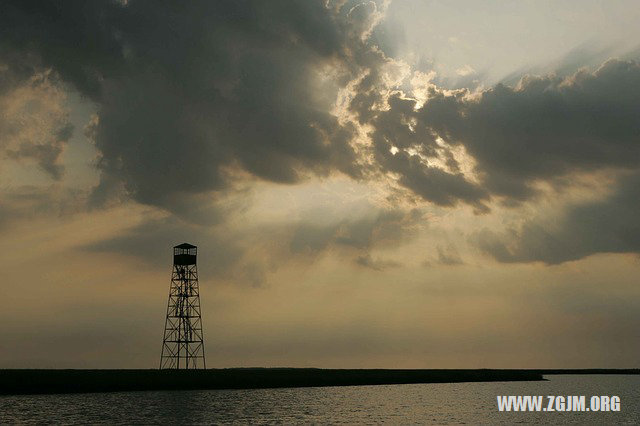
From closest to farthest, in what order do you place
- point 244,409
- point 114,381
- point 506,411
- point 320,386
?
point 244,409 → point 506,411 → point 114,381 → point 320,386

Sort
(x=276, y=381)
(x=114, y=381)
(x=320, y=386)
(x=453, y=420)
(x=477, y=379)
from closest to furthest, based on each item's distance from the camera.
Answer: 1. (x=453, y=420)
2. (x=114, y=381)
3. (x=276, y=381)
4. (x=320, y=386)
5. (x=477, y=379)

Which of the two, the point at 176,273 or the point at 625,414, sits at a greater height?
the point at 176,273

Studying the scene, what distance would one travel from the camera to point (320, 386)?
485 ft

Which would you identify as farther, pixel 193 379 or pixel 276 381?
pixel 276 381

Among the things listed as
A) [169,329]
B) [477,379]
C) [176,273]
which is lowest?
[477,379]

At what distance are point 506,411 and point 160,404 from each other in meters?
40.7

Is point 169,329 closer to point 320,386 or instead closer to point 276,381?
point 276,381

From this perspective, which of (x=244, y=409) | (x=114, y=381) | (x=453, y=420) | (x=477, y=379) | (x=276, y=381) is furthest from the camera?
(x=477, y=379)

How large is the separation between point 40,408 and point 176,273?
138 ft

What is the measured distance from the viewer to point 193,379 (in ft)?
365

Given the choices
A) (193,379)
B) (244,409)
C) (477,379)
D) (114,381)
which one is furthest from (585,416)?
(477,379)

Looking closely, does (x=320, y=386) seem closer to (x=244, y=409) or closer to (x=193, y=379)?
(x=193, y=379)

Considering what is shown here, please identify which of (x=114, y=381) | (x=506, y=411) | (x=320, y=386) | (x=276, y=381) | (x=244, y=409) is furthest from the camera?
(x=320, y=386)

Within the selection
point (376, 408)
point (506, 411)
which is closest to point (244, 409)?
point (376, 408)
